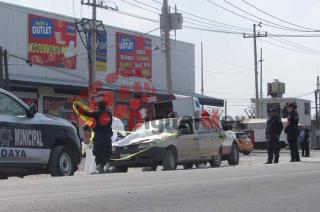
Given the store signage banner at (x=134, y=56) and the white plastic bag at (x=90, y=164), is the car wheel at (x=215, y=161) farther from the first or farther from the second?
the store signage banner at (x=134, y=56)

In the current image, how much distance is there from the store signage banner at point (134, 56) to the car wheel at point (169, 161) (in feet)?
99.5

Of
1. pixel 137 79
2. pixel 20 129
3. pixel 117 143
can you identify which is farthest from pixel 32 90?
pixel 20 129

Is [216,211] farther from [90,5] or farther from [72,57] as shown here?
[72,57]

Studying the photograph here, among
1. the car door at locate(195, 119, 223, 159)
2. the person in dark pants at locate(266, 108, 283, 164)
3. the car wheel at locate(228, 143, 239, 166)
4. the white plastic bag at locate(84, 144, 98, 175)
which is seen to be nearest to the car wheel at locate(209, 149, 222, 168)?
the car door at locate(195, 119, 223, 159)

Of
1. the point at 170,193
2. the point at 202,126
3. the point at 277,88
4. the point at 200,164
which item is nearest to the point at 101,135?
the point at 202,126

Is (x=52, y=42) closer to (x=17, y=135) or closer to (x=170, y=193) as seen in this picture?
(x=17, y=135)

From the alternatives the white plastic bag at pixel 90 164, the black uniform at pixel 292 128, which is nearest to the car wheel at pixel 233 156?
the black uniform at pixel 292 128

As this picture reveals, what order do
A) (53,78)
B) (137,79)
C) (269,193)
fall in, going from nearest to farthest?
(269,193) → (53,78) → (137,79)

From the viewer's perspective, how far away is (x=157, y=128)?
1808 cm

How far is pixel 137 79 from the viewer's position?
49438mm

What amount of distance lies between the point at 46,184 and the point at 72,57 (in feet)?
107

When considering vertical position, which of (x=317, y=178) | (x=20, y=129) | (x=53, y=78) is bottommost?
(x=317, y=178)

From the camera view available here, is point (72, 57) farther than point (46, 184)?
Yes

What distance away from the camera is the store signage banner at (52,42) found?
40406 mm
